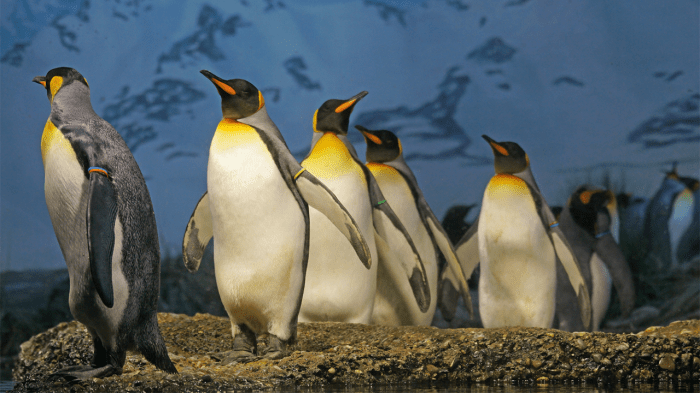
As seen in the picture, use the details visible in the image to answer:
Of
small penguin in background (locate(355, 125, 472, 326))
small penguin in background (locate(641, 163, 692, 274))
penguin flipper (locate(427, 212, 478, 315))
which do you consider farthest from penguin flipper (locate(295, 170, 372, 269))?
small penguin in background (locate(641, 163, 692, 274))

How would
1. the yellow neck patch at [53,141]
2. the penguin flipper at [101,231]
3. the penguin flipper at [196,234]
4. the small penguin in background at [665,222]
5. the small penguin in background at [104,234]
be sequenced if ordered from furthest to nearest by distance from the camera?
the small penguin in background at [665,222] → the penguin flipper at [196,234] → the yellow neck patch at [53,141] → the small penguin in background at [104,234] → the penguin flipper at [101,231]

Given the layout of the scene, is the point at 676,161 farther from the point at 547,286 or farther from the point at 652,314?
the point at 547,286

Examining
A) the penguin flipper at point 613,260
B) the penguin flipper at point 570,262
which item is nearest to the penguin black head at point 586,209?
the penguin flipper at point 613,260

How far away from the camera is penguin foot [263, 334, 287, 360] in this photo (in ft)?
7.60

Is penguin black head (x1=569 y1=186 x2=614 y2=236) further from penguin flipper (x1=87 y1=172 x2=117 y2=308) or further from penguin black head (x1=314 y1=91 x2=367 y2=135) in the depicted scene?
penguin flipper (x1=87 y1=172 x2=117 y2=308)

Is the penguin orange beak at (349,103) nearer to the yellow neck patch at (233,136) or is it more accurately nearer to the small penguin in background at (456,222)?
the yellow neck patch at (233,136)

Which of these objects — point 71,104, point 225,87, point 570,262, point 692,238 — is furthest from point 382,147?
point 692,238

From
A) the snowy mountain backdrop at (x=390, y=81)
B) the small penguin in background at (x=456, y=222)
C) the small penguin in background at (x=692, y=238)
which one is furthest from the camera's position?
the snowy mountain backdrop at (x=390, y=81)

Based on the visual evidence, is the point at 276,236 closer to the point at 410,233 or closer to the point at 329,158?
the point at 329,158

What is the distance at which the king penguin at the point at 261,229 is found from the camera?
2449 mm

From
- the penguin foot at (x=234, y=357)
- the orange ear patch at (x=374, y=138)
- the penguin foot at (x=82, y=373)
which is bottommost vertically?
the penguin foot at (x=82, y=373)

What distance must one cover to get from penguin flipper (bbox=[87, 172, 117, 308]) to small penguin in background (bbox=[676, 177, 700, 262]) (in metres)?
7.44

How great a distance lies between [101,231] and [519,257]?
2761 millimetres

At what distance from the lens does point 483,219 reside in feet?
12.8
